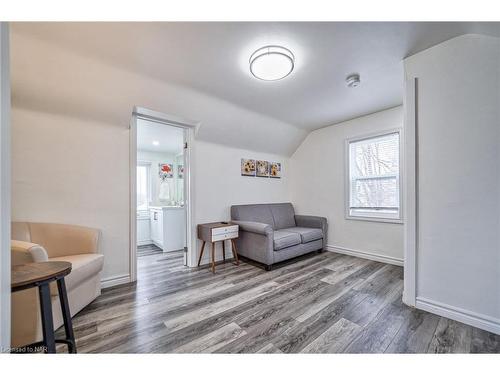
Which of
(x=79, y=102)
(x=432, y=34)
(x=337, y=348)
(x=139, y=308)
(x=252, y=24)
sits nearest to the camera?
(x=337, y=348)

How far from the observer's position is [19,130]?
77.0 inches

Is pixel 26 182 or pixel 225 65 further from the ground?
pixel 225 65

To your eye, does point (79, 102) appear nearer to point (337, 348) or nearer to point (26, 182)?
point (26, 182)

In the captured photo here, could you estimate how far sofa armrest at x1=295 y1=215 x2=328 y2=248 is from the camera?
3658mm

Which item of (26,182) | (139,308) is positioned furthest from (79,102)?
(139,308)

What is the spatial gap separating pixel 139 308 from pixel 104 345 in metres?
0.50

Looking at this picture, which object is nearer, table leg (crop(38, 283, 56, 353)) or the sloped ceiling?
table leg (crop(38, 283, 56, 353))

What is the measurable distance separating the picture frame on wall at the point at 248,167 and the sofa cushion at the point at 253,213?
587mm

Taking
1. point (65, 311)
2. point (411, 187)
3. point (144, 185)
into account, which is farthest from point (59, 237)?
point (411, 187)

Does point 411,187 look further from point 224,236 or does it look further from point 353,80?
point 224,236

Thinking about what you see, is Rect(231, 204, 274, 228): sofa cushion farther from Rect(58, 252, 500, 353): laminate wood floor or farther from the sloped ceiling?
the sloped ceiling

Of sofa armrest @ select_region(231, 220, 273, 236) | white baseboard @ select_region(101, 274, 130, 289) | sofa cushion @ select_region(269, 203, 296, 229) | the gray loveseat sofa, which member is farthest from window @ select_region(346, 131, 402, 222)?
white baseboard @ select_region(101, 274, 130, 289)

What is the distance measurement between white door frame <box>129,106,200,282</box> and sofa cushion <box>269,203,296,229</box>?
1528 mm

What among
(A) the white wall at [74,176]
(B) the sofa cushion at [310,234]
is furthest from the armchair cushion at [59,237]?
(B) the sofa cushion at [310,234]
